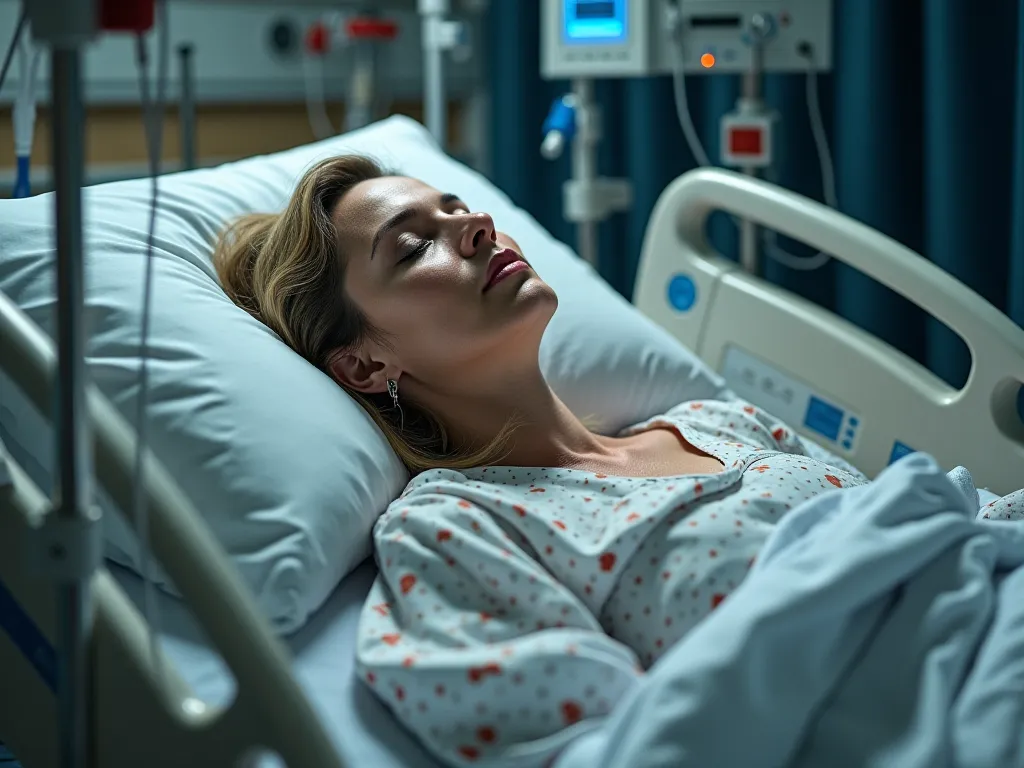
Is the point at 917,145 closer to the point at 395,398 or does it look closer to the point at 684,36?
the point at 684,36

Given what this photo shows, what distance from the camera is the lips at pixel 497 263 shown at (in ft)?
4.97

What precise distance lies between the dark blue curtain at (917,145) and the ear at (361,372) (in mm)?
1144

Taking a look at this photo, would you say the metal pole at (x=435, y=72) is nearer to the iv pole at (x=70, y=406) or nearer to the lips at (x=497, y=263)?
the lips at (x=497, y=263)

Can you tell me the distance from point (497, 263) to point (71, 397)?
70cm

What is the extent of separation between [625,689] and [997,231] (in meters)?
1.53

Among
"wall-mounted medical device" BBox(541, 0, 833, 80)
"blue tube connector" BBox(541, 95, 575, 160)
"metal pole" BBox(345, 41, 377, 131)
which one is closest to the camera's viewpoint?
"wall-mounted medical device" BBox(541, 0, 833, 80)

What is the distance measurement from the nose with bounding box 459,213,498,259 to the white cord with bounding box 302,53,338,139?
203cm

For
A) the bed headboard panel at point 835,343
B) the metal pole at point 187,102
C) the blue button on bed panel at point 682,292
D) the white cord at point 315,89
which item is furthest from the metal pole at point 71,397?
the white cord at point 315,89

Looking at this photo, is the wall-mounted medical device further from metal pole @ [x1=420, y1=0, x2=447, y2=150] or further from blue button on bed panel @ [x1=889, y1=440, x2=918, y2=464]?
blue button on bed panel @ [x1=889, y1=440, x2=918, y2=464]

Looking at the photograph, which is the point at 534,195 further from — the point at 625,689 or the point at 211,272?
the point at 625,689

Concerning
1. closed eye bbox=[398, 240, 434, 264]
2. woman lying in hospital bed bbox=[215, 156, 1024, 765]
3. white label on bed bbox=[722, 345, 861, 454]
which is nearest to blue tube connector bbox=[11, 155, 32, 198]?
woman lying in hospital bed bbox=[215, 156, 1024, 765]

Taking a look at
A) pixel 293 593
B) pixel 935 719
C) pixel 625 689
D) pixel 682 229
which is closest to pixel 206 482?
pixel 293 593

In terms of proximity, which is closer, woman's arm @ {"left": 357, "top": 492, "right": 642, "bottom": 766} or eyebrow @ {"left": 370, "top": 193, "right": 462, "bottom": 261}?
woman's arm @ {"left": 357, "top": 492, "right": 642, "bottom": 766}

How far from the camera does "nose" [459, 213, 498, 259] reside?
1.53m
